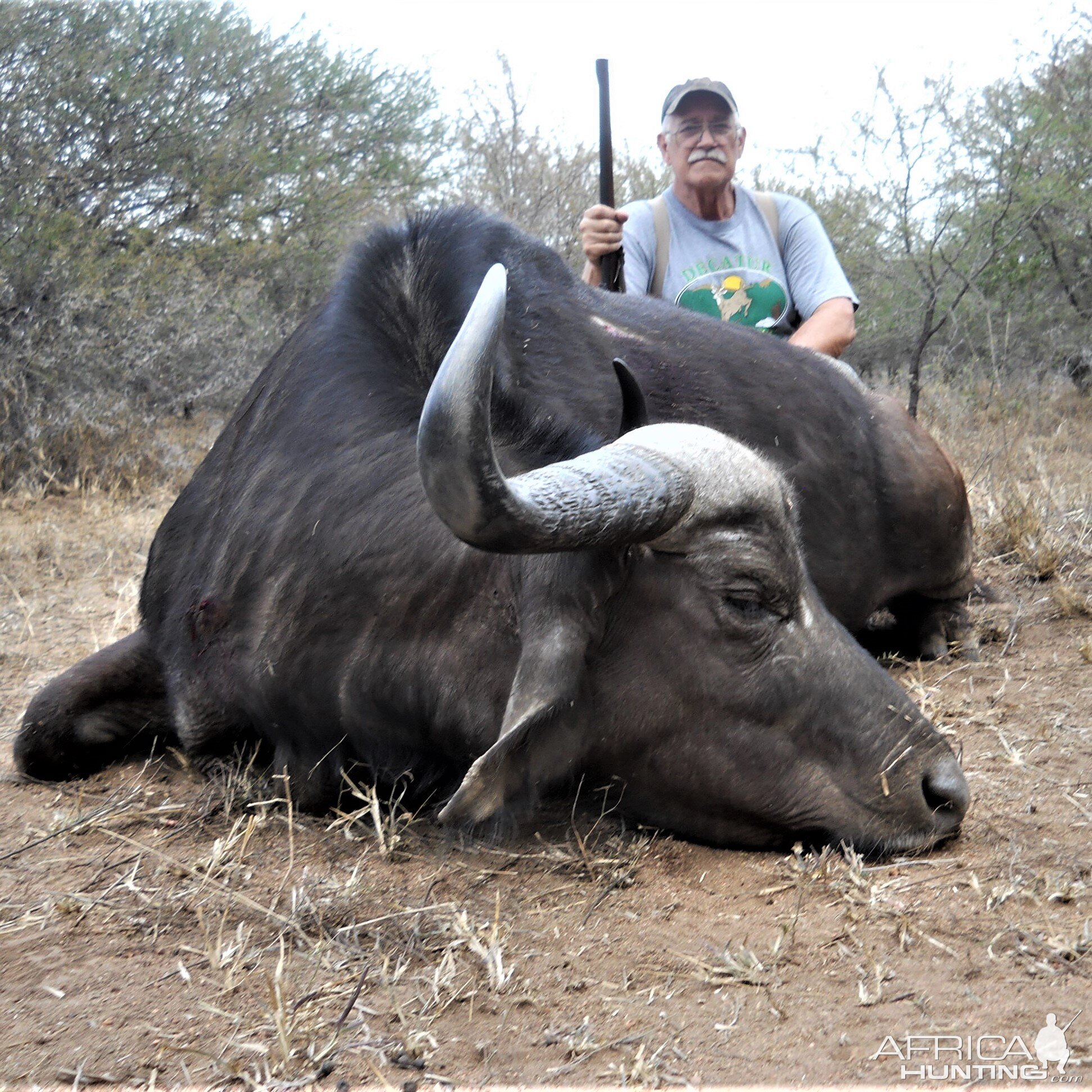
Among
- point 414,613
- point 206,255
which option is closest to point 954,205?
point 206,255

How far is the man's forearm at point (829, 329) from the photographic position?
203 inches

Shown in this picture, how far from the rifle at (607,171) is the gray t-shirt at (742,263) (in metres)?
0.38

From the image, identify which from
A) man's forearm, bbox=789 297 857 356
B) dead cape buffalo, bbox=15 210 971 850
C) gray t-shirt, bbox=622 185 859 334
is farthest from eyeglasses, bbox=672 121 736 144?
dead cape buffalo, bbox=15 210 971 850

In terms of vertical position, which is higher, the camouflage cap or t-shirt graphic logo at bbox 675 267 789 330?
the camouflage cap

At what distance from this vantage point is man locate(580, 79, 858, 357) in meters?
5.50

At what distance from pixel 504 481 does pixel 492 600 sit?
0.69 m

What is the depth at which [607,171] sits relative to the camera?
5.06 meters

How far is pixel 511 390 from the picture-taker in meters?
2.97

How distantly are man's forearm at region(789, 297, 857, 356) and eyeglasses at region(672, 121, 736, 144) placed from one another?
1.07m

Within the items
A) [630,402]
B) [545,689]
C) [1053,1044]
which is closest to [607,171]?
[630,402]

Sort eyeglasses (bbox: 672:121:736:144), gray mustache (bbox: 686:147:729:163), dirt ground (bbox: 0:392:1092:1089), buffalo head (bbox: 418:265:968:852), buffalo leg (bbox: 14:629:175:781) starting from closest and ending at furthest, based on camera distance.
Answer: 1. dirt ground (bbox: 0:392:1092:1089)
2. buffalo head (bbox: 418:265:968:852)
3. buffalo leg (bbox: 14:629:175:781)
4. gray mustache (bbox: 686:147:729:163)
5. eyeglasses (bbox: 672:121:736:144)

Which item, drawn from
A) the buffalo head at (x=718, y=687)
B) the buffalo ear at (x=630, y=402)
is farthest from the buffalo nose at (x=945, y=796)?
the buffalo ear at (x=630, y=402)

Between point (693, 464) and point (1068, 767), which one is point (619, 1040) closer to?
point (693, 464)

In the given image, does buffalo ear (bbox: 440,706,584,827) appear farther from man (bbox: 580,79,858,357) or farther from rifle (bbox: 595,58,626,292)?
man (bbox: 580,79,858,357)
